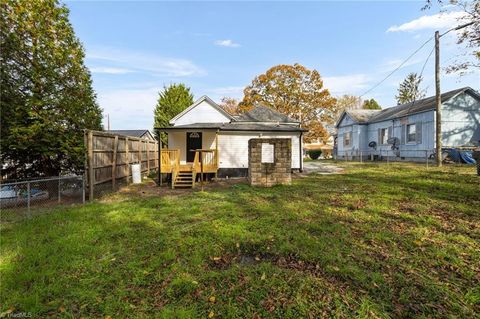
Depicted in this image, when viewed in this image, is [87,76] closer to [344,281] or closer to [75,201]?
[75,201]

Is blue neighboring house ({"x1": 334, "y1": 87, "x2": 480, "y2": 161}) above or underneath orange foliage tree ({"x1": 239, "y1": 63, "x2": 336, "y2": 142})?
underneath

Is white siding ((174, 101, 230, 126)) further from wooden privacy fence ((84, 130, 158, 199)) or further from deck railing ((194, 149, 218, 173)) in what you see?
deck railing ((194, 149, 218, 173))

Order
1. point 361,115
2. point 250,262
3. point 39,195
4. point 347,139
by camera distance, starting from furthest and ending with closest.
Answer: point 347,139 → point 361,115 → point 39,195 → point 250,262

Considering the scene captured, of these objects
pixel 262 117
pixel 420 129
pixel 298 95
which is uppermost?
pixel 298 95

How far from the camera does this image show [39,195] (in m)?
8.28

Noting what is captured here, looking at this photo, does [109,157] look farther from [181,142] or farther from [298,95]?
[298,95]

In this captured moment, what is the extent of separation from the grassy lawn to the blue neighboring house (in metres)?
13.8

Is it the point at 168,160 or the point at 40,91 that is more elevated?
the point at 40,91

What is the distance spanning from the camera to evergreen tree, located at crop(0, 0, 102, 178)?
784cm

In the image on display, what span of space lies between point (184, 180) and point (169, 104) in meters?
17.0

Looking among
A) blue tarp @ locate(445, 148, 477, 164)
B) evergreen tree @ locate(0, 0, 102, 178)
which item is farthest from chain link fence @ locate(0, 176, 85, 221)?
blue tarp @ locate(445, 148, 477, 164)

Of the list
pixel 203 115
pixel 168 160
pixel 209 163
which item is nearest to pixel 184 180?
pixel 168 160

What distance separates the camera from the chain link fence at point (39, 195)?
286 inches

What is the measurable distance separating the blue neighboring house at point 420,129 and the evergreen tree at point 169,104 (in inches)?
726
